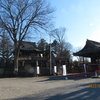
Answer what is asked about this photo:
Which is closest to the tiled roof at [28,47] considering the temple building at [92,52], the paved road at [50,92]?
the temple building at [92,52]

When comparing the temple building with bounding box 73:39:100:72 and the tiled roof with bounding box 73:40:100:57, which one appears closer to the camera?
the temple building with bounding box 73:39:100:72

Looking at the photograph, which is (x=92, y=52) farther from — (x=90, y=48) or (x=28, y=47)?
(x=28, y=47)

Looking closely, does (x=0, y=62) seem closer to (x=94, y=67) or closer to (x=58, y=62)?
(x=58, y=62)

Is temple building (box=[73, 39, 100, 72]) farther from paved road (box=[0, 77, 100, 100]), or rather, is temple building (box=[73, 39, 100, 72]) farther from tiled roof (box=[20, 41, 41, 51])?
tiled roof (box=[20, 41, 41, 51])

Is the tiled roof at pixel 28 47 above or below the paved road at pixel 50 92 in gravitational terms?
above

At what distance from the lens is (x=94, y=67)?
26609 mm

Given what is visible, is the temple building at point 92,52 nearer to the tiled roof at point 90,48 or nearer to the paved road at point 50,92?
the tiled roof at point 90,48

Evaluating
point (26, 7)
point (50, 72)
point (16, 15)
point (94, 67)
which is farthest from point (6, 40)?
point (94, 67)

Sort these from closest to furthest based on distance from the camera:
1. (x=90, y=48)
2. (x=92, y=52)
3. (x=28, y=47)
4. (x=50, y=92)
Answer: (x=50, y=92)
(x=92, y=52)
(x=90, y=48)
(x=28, y=47)

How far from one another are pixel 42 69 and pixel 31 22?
9.69 metres

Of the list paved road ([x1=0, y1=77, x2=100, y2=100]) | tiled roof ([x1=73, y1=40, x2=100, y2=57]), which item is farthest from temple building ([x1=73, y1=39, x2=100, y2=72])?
paved road ([x1=0, y1=77, x2=100, y2=100])

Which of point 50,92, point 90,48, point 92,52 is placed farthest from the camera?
point 90,48

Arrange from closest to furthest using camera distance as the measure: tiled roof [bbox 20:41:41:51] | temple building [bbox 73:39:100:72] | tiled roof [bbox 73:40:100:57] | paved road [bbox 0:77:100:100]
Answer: paved road [bbox 0:77:100:100]
temple building [bbox 73:39:100:72]
tiled roof [bbox 73:40:100:57]
tiled roof [bbox 20:41:41:51]

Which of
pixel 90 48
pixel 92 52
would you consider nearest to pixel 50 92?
pixel 92 52
